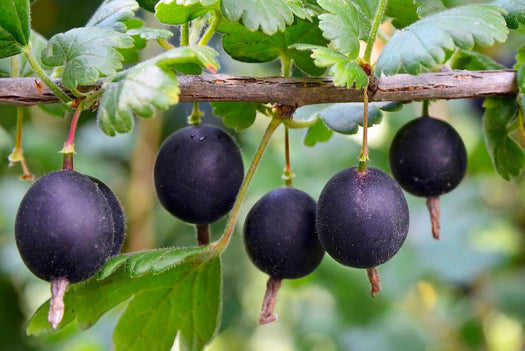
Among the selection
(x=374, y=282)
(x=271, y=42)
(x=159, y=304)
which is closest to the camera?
(x=374, y=282)

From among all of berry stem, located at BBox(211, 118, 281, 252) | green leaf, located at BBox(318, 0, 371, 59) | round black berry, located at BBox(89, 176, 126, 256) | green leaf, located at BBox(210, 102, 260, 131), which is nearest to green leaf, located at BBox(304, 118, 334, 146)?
green leaf, located at BBox(210, 102, 260, 131)

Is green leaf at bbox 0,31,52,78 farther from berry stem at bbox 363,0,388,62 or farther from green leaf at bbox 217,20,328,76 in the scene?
berry stem at bbox 363,0,388,62

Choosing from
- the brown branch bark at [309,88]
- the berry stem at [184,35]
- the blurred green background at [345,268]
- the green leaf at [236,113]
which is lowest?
the blurred green background at [345,268]

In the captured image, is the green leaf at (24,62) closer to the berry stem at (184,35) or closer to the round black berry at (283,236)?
the berry stem at (184,35)

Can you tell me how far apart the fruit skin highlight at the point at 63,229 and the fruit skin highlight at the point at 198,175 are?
31 centimetres

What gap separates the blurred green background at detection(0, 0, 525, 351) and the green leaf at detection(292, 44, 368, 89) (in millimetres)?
1575

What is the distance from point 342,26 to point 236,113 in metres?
0.40

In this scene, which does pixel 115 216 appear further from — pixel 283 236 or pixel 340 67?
pixel 340 67

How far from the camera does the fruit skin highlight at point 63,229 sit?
1.16m

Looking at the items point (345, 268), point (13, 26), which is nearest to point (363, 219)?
point (13, 26)

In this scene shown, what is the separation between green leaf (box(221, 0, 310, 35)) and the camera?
127 cm

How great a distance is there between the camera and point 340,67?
127 cm

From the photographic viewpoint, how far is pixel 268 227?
4.82 feet

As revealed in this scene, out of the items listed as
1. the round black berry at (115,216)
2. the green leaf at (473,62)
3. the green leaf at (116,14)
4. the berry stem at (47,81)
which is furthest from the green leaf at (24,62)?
the green leaf at (473,62)
